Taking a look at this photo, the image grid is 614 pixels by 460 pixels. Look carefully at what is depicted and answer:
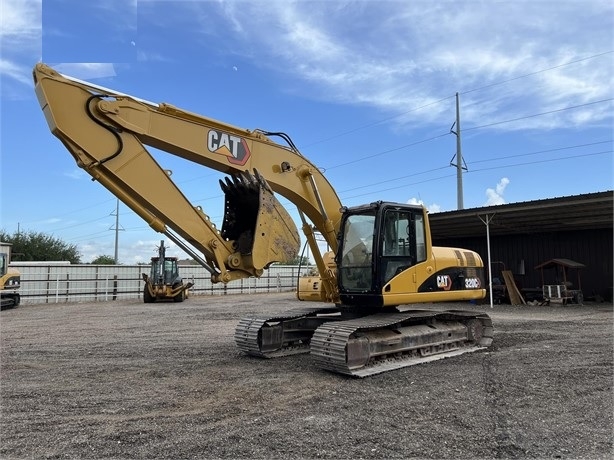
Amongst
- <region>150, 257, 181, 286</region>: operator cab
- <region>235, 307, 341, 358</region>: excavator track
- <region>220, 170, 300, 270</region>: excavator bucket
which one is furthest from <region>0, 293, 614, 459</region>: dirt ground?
<region>150, 257, 181, 286</region>: operator cab

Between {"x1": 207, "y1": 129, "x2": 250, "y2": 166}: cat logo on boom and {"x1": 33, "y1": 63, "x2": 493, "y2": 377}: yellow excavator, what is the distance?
0.6 inches

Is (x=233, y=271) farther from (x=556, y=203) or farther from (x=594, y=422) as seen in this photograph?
(x=556, y=203)

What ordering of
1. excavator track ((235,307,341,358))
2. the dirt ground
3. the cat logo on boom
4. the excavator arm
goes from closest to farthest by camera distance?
the dirt ground → the excavator arm → the cat logo on boom → excavator track ((235,307,341,358))

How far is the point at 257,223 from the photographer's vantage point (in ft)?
21.4

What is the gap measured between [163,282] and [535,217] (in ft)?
53.6

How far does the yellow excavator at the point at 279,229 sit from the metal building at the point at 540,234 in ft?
30.6

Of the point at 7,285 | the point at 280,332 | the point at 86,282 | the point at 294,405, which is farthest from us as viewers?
the point at 86,282

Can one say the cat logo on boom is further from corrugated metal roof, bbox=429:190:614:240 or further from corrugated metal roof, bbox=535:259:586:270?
corrugated metal roof, bbox=535:259:586:270

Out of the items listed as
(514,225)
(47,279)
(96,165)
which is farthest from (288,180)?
(47,279)

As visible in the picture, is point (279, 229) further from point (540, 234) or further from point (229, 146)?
point (540, 234)

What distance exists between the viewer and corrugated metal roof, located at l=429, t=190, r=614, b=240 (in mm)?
15805

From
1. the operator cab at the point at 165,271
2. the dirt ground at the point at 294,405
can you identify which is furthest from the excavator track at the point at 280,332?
the operator cab at the point at 165,271

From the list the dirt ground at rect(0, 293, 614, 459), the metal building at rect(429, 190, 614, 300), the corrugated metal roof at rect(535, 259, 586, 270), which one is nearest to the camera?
the dirt ground at rect(0, 293, 614, 459)

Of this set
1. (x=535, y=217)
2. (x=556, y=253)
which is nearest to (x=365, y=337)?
(x=535, y=217)
